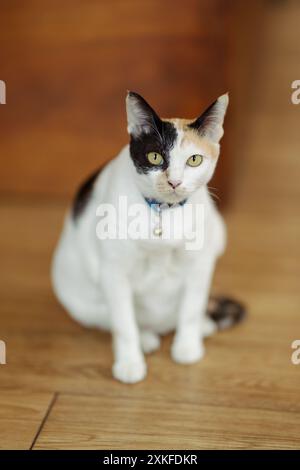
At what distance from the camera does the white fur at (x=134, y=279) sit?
115 cm

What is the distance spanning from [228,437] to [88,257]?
0.46 m

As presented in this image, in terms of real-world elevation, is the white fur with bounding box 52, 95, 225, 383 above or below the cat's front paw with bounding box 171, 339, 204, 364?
above

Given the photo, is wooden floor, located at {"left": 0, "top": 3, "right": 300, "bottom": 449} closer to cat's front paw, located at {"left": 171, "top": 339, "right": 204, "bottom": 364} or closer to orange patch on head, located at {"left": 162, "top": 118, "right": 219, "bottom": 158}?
cat's front paw, located at {"left": 171, "top": 339, "right": 204, "bottom": 364}

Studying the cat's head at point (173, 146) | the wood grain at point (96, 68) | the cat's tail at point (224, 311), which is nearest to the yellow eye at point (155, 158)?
the cat's head at point (173, 146)

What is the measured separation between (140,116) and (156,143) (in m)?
0.05

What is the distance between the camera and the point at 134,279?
123cm

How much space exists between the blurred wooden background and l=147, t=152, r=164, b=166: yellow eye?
0.94m

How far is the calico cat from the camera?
1.00 m

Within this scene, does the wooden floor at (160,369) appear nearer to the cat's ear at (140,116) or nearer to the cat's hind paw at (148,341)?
the cat's hind paw at (148,341)

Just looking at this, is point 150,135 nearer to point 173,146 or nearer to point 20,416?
point 173,146

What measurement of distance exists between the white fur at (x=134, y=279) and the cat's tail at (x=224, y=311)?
0.04m

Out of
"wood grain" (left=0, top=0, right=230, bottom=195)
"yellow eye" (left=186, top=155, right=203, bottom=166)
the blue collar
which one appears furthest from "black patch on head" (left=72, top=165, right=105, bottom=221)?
"wood grain" (left=0, top=0, right=230, bottom=195)

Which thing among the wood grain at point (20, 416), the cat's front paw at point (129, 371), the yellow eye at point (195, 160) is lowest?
the wood grain at point (20, 416)
